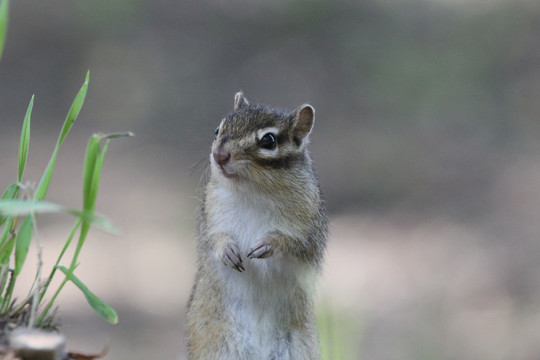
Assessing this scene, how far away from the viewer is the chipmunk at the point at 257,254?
3.12 metres

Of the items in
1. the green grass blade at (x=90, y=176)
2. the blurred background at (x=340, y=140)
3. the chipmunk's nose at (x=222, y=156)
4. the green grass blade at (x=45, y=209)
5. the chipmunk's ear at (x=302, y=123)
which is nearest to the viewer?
the green grass blade at (x=45, y=209)

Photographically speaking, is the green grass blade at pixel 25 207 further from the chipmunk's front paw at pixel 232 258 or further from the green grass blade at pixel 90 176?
the chipmunk's front paw at pixel 232 258

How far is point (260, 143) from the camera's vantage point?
3.12 metres

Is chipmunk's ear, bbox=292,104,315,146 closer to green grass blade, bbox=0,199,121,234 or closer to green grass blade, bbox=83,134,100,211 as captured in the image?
green grass blade, bbox=83,134,100,211

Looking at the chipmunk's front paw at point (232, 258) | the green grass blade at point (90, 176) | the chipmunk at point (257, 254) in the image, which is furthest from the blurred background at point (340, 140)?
the green grass blade at point (90, 176)

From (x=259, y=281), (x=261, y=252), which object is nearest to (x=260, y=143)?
(x=261, y=252)

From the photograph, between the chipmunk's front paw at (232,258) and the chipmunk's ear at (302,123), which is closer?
the chipmunk's front paw at (232,258)

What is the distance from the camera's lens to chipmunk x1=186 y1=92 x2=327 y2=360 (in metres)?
3.12

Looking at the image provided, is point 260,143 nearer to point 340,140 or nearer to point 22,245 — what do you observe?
point 22,245

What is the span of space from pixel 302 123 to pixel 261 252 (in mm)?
619

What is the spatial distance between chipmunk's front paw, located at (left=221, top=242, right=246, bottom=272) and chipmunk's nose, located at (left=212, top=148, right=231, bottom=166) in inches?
14.0

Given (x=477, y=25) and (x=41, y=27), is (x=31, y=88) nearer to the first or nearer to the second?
(x=41, y=27)

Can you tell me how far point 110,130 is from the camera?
8.22 meters

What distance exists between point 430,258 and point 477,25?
414cm
